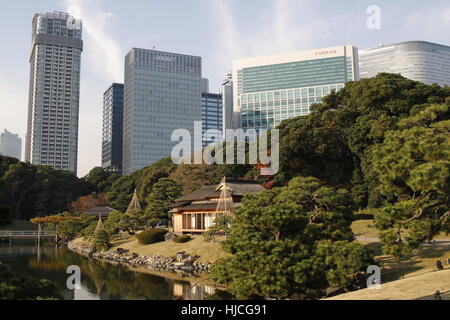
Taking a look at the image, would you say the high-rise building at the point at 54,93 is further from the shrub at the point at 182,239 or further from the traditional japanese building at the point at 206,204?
the shrub at the point at 182,239

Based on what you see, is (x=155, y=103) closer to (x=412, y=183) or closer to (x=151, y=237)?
(x=151, y=237)

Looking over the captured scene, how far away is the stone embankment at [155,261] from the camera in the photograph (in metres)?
27.9

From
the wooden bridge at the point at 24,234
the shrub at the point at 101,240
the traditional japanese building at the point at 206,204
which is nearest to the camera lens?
the traditional japanese building at the point at 206,204

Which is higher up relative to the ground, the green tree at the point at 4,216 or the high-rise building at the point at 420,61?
the high-rise building at the point at 420,61

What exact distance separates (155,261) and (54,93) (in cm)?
10968

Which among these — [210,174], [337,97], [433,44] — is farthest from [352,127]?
[433,44]

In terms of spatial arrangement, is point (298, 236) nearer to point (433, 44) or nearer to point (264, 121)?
point (264, 121)

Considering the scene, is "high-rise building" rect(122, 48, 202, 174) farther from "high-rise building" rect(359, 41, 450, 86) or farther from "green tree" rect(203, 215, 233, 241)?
"green tree" rect(203, 215, 233, 241)

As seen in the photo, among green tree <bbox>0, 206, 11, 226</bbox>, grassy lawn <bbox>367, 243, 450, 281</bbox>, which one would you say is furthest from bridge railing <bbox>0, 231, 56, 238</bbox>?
green tree <bbox>0, 206, 11, 226</bbox>

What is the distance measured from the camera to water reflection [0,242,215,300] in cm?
2048

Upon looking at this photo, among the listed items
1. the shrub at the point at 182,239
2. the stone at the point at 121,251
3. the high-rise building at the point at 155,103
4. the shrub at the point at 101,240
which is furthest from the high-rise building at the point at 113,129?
the shrub at the point at 182,239

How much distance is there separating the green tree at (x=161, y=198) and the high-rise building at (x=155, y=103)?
86.9 m

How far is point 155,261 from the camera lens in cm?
3103

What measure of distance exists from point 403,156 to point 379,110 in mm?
29392
